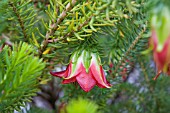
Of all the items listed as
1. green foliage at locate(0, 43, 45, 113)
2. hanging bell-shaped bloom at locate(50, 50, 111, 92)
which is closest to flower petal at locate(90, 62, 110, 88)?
hanging bell-shaped bloom at locate(50, 50, 111, 92)

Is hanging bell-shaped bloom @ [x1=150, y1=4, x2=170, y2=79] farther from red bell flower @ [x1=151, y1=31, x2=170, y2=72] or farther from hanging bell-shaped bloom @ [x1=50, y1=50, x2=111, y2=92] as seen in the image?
hanging bell-shaped bloom @ [x1=50, y1=50, x2=111, y2=92]

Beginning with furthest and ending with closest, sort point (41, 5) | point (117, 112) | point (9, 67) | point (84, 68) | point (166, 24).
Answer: point (117, 112)
point (41, 5)
point (84, 68)
point (9, 67)
point (166, 24)

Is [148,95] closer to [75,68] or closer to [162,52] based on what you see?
[75,68]

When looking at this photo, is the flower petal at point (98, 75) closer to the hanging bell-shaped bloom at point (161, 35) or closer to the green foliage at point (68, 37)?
the green foliage at point (68, 37)

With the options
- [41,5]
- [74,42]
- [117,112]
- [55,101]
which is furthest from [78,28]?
[55,101]

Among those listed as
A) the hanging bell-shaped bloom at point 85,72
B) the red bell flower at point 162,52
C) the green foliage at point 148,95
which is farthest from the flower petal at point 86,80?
the green foliage at point 148,95

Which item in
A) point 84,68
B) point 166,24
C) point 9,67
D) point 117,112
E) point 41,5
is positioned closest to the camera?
point 166,24

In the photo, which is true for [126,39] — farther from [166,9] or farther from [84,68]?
[166,9]

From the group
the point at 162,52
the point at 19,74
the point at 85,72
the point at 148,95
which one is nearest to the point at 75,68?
the point at 85,72
